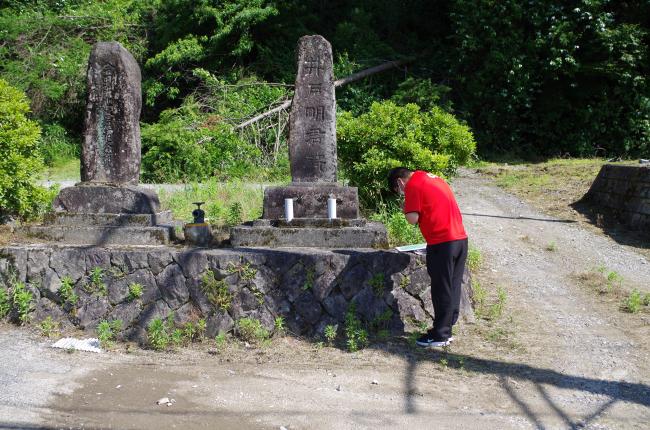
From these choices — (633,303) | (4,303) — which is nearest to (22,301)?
(4,303)

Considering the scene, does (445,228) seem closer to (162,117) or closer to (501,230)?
(501,230)

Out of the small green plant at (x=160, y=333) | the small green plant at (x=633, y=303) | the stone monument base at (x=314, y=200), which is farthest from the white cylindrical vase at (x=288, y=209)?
the small green plant at (x=633, y=303)

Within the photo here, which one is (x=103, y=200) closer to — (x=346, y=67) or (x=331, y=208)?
(x=331, y=208)

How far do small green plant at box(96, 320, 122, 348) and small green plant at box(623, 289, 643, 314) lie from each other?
5232 mm

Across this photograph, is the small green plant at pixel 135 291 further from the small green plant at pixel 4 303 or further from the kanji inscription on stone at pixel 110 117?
the kanji inscription on stone at pixel 110 117

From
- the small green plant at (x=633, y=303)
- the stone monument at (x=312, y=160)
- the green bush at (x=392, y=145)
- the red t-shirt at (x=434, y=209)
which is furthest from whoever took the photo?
the green bush at (x=392, y=145)

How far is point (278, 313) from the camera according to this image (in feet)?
A: 19.3

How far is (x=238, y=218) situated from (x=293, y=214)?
1.80m

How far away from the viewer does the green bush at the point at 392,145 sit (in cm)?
886

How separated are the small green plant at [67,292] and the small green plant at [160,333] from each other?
2.79 feet

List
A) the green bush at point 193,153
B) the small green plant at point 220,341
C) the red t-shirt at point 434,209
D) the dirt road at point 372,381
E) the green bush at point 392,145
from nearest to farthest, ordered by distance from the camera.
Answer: the dirt road at point 372,381 < the red t-shirt at point 434,209 < the small green plant at point 220,341 < the green bush at point 392,145 < the green bush at point 193,153

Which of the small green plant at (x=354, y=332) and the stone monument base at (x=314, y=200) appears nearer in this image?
the small green plant at (x=354, y=332)

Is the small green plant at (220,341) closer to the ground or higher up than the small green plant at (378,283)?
closer to the ground

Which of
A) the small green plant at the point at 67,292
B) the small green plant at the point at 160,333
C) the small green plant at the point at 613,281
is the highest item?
the small green plant at the point at 67,292
